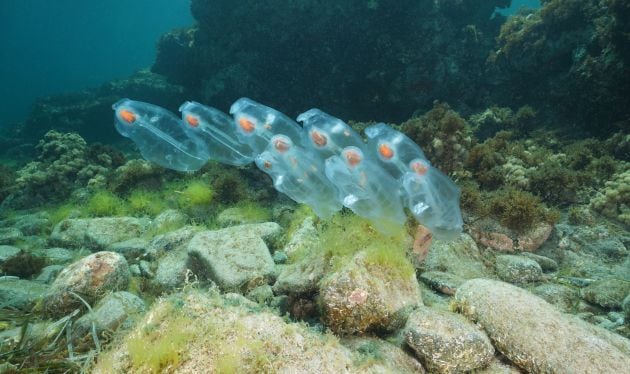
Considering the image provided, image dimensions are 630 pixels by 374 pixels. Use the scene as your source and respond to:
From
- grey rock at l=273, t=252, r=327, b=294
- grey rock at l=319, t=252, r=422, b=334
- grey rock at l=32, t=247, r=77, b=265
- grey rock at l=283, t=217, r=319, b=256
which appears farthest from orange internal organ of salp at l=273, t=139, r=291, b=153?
grey rock at l=32, t=247, r=77, b=265

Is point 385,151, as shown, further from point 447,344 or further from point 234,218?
point 234,218

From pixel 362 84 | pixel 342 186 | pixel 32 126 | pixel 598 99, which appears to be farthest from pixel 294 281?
pixel 32 126

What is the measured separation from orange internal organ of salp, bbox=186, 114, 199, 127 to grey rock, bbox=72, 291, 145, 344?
3.07 m

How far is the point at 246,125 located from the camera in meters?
5.51

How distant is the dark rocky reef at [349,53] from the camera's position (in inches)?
615

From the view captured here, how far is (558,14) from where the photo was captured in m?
12.9

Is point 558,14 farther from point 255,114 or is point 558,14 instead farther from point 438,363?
point 438,363

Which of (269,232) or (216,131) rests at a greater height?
(216,131)

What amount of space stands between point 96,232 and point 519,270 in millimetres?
7447

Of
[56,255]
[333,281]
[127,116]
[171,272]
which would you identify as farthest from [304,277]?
[56,255]

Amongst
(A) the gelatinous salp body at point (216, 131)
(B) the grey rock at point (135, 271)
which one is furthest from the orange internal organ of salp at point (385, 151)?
(B) the grey rock at point (135, 271)

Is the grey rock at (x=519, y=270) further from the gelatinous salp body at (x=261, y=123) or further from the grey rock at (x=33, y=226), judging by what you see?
the grey rock at (x=33, y=226)

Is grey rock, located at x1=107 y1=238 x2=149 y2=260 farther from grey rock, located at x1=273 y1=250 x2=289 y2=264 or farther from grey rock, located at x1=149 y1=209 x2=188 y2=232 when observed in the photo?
grey rock, located at x1=273 y1=250 x2=289 y2=264

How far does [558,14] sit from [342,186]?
1323cm
